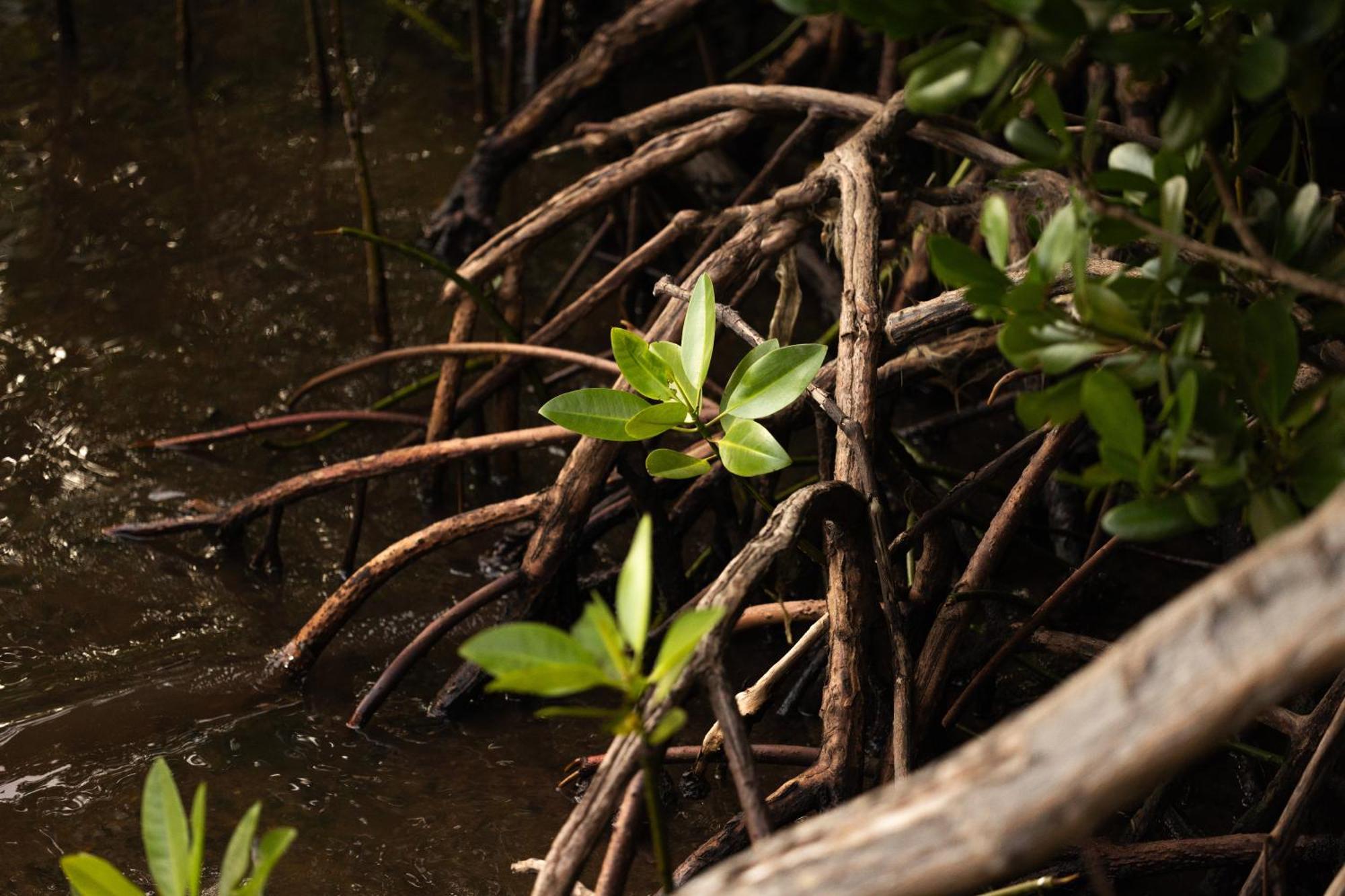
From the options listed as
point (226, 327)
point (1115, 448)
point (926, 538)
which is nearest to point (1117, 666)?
point (1115, 448)

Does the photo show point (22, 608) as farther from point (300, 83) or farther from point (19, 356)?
point (300, 83)

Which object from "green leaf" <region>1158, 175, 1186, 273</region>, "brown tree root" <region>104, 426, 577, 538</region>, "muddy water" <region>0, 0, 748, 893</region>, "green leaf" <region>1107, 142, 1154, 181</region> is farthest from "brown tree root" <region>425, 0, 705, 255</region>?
"green leaf" <region>1158, 175, 1186, 273</region>

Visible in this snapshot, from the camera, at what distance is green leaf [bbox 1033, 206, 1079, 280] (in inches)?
35.7

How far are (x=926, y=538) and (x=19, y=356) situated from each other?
204 cm

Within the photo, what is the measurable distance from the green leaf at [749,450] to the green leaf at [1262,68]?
491 millimetres

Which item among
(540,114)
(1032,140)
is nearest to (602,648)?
(1032,140)

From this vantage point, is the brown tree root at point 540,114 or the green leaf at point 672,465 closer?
the green leaf at point 672,465

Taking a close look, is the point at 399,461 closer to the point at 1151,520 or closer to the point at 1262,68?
the point at 1151,520

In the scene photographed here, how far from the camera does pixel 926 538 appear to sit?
170 cm

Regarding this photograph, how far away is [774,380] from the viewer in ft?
4.00

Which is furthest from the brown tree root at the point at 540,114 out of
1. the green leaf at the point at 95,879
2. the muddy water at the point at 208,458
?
the green leaf at the point at 95,879

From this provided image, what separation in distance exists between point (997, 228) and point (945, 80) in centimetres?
17

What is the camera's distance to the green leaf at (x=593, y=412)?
48.3 inches

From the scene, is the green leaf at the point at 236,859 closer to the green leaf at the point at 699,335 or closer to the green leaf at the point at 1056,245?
the green leaf at the point at 699,335
